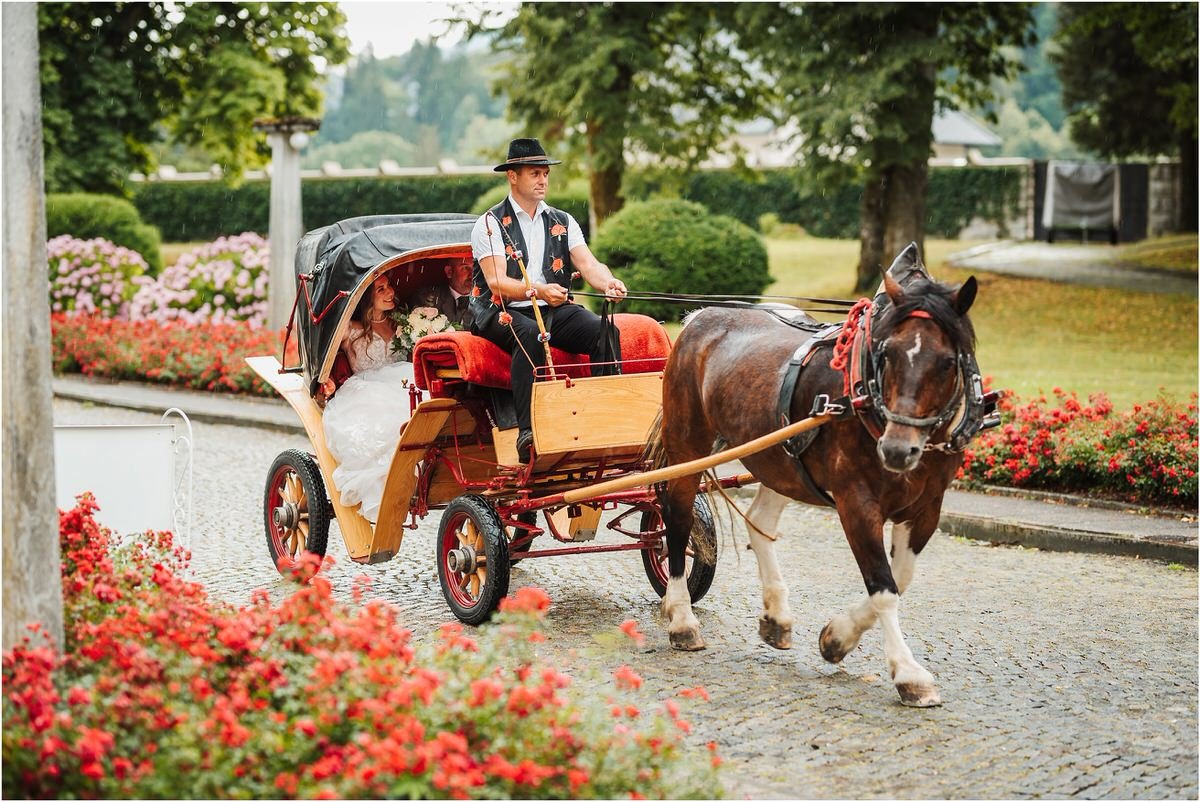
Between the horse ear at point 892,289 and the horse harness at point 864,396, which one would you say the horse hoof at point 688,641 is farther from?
the horse ear at point 892,289

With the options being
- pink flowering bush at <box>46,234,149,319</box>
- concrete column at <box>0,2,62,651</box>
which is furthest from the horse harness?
pink flowering bush at <box>46,234,149,319</box>

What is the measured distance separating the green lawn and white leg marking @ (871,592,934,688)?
339 inches

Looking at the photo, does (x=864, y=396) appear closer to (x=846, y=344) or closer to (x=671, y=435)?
(x=846, y=344)

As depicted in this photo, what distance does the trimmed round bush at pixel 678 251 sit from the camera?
2295 cm

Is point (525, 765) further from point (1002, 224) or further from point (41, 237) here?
point (1002, 224)

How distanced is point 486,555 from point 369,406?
4.89 feet

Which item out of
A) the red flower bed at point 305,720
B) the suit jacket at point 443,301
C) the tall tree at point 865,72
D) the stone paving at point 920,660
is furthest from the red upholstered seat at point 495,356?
the tall tree at point 865,72

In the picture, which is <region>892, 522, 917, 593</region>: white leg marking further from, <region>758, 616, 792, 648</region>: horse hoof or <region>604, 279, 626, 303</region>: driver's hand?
<region>604, 279, 626, 303</region>: driver's hand

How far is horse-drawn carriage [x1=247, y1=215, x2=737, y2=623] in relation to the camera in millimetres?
7113

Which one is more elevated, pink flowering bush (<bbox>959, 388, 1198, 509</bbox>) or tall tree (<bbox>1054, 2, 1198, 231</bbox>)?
tall tree (<bbox>1054, 2, 1198, 231</bbox>)

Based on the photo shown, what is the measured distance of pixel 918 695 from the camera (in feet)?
19.2

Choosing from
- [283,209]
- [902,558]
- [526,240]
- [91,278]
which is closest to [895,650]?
[902,558]

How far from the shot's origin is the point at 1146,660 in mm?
6750

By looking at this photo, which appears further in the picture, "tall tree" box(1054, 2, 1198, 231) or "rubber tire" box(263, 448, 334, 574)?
"tall tree" box(1054, 2, 1198, 231)
